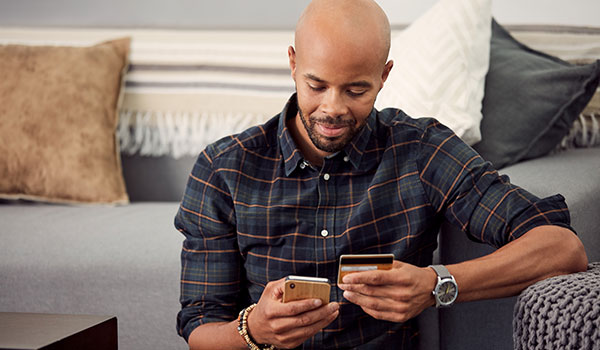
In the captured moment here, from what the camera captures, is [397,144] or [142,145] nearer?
[397,144]

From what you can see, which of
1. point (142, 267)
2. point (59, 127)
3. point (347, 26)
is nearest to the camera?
point (347, 26)

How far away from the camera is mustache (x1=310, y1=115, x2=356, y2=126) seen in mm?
1037

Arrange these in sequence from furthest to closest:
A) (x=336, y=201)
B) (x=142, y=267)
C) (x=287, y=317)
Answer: (x=142, y=267)
(x=336, y=201)
(x=287, y=317)

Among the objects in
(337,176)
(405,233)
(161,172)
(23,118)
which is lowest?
(405,233)

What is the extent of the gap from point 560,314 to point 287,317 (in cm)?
35

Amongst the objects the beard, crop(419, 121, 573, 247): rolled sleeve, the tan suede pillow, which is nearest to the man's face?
the beard

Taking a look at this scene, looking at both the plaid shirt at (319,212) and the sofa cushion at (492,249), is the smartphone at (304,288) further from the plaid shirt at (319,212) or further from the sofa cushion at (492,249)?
the sofa cushion at (492,249)

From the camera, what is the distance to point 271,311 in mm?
902

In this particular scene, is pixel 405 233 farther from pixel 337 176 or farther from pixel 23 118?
pixel 23 118

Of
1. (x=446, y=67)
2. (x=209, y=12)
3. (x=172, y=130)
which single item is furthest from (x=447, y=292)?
(x=209, y=12)

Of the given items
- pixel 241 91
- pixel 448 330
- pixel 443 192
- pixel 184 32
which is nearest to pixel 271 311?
pixel 443 192

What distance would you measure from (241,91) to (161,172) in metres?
0.34

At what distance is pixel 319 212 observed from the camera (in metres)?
1.12

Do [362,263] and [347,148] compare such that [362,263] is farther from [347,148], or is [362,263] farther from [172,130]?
[172,130]
